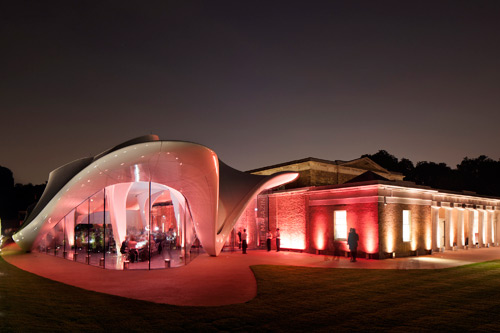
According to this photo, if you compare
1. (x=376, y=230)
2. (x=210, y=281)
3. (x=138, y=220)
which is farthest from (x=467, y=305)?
(x=138, y=220)

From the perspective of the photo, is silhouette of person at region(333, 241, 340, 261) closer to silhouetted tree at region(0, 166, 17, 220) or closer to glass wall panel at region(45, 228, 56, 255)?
glass wall panel at region(45, 228, 56, 255)

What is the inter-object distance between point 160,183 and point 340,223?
955 cm

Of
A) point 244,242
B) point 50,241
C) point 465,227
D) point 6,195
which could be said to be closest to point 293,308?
point 244,242

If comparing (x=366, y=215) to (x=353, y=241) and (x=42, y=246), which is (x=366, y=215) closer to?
(x=353, y=241)

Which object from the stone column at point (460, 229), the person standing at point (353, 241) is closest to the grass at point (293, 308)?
the person standing at point (353, 241)

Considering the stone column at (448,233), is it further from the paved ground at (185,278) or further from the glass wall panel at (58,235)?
the glass wall panel at (58,235)

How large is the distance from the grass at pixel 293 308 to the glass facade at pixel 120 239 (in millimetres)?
5706

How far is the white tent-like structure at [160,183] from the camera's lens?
14.6m

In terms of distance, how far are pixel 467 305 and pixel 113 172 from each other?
13.5 m

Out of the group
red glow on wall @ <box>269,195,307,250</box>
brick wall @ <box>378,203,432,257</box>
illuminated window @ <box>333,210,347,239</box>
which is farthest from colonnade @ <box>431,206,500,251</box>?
red glow on wall @ <box>269,195,307,250</box>

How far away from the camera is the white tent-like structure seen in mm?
14570

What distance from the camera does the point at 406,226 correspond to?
1923cm

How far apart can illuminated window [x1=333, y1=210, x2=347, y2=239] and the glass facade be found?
768 centimetres

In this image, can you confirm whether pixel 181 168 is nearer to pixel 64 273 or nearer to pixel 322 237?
pixel 64 273
